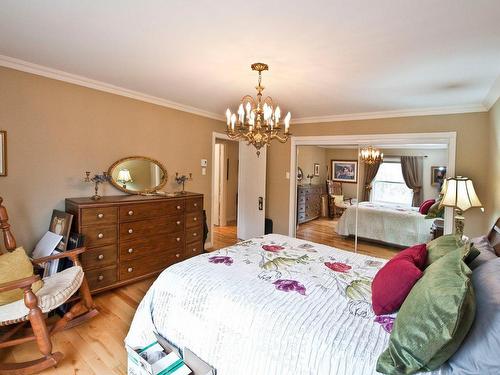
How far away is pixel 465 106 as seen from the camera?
3287 mm

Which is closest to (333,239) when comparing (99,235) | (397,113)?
(397,113)

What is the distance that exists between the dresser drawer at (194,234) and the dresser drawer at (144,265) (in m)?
0.27

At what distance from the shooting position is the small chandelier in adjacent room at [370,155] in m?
3.95

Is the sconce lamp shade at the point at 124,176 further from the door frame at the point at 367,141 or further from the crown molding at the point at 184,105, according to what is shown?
the door frame at the point at 367,141

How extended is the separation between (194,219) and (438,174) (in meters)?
3.42

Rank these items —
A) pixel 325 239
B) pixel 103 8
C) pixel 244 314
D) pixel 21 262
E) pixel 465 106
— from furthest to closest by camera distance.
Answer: pixel 325 239
pixel 465 106
pixel 21 262
pixel 103 8
pixel 244 314

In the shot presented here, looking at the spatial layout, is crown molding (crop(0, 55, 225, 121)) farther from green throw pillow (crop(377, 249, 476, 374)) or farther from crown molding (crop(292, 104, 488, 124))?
green throw pillow (crop(377, 249, 476, 374))

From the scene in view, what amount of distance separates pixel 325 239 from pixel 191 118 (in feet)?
9.84

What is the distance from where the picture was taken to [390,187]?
12.7ft

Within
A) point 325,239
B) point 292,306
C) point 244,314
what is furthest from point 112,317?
point 325,239

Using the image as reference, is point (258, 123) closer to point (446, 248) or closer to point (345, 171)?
point (446, 248)

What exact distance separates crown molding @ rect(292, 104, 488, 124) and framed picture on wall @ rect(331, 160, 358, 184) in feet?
A: 2.26

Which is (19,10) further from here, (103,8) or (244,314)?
(244,314)

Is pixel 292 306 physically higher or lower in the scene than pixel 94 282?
higher
